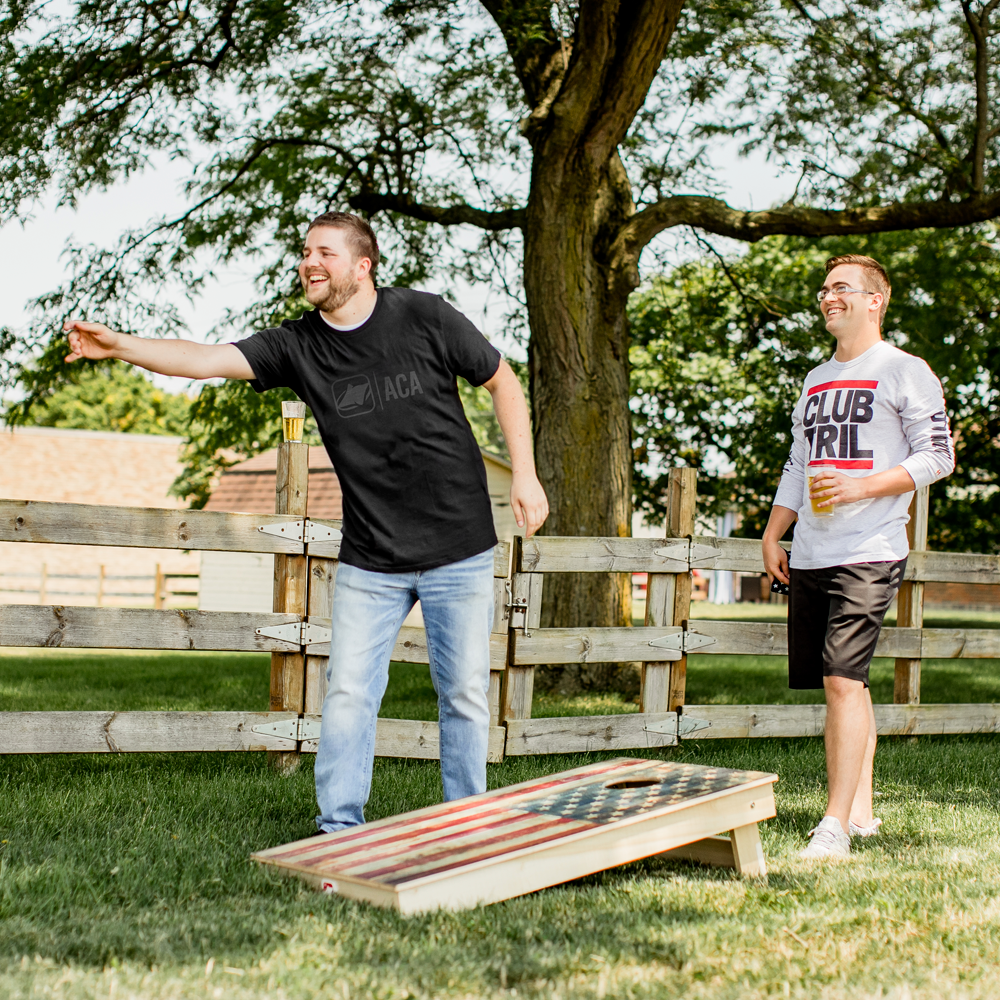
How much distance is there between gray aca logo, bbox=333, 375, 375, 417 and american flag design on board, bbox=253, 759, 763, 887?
143 centimetres

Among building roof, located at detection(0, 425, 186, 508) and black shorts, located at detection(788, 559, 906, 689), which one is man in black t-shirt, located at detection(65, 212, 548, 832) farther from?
building roof, located at detection(0, 425, 186, 508)

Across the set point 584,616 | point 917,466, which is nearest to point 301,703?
point 917,466

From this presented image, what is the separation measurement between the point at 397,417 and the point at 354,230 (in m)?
0.73

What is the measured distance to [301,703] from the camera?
5.95m

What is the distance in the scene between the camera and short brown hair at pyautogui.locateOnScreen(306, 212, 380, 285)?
13.6 ft

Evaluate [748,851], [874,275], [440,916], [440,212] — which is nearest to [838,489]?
[874,275]

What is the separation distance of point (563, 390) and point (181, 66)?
18.1 ft

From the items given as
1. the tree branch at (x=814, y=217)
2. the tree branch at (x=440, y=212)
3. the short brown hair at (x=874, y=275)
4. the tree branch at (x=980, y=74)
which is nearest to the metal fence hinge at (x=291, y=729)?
the short brown hair at (x=874, y=275)

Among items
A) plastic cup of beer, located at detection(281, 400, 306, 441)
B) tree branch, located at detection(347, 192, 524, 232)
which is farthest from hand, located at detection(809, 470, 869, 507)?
tree branch, located at detection(347, 192, 524, 232)

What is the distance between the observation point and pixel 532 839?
3.39 m

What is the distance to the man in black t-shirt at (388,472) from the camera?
13.4 feet

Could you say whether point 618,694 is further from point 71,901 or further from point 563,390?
point 71,901

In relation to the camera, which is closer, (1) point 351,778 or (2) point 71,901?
(2) point 71,901

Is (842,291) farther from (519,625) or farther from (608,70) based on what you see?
(608,70)
